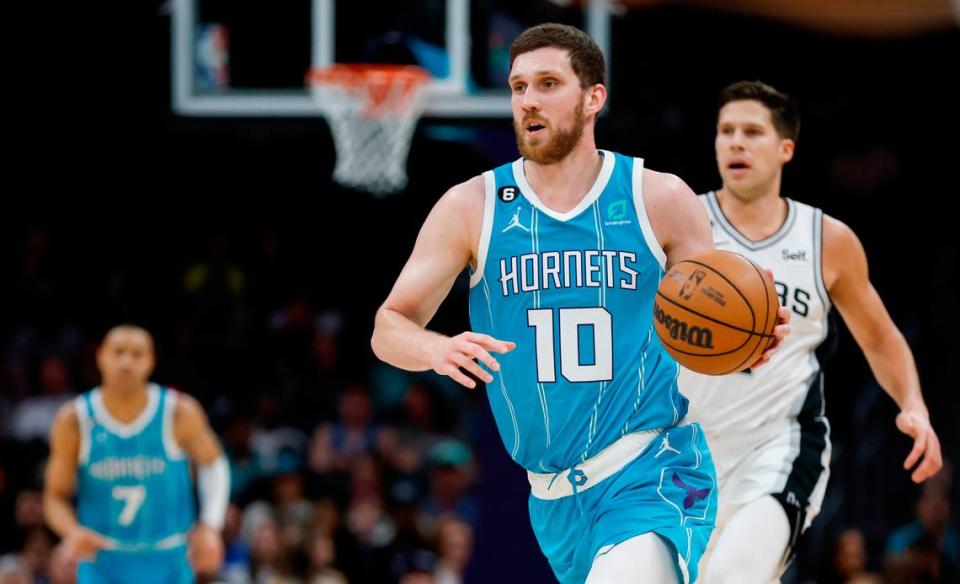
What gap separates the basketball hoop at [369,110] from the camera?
34.8ft

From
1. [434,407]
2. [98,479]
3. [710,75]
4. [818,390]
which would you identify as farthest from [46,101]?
[818,390]

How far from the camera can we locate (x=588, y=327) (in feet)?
15.4

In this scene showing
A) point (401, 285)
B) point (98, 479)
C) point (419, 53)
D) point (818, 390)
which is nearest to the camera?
point (401, 285)

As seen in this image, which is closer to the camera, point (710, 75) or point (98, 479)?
point (98, 479)

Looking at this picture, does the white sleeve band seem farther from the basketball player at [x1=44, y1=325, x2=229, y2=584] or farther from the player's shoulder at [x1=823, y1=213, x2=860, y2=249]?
the player's shoulder at [x1=823, y1=213, x2=860, y2=249]

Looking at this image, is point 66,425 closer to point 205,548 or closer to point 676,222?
point 205,548

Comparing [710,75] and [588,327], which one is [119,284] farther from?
[588,327]

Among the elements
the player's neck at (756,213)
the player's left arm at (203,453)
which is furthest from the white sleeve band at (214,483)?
the player's neck at (756,213)

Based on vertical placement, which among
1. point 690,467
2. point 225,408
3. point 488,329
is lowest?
point 225,408

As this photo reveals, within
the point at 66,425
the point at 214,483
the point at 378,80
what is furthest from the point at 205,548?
the point at 378,80

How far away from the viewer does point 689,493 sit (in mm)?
4719

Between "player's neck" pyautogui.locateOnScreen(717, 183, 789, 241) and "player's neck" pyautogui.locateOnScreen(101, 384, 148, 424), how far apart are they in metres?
4.17

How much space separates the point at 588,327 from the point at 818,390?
178 centimetres

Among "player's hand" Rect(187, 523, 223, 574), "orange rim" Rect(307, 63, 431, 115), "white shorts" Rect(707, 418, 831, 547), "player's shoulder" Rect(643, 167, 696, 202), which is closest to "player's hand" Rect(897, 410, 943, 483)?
"white shorts" Rect(707, 418, 831, 547)
